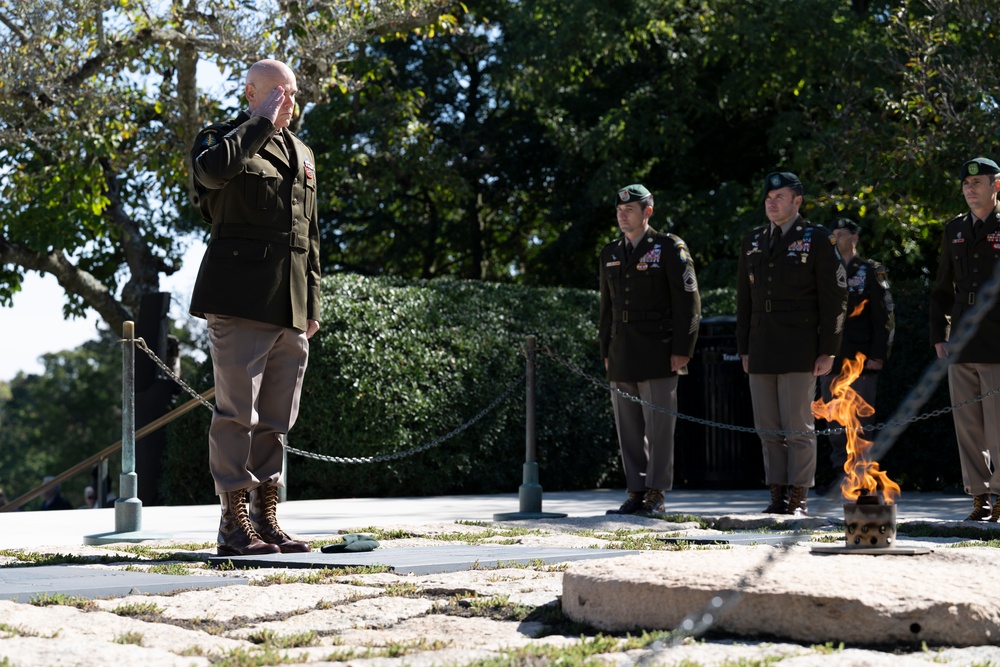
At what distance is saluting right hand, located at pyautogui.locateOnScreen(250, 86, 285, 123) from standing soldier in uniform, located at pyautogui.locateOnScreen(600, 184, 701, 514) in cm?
332

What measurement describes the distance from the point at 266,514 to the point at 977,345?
4.42m

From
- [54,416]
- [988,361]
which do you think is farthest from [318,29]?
[54,416]

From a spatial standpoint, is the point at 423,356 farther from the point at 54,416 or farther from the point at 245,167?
the point at 54,416

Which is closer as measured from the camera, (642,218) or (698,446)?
(642,218)

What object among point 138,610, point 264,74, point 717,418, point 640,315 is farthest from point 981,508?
point 138,610

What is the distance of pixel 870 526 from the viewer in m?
4.78

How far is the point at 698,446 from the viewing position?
13156mm

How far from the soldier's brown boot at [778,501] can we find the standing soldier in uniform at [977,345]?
114 cm

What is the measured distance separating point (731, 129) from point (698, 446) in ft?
34.4

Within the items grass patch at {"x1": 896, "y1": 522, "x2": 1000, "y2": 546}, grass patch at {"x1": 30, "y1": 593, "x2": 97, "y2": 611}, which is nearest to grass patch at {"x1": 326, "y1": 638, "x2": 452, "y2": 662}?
grass patch at {"x1": 30, "y1": 593, "x2": 97, "y2": 611}

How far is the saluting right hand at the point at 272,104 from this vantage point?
601cm

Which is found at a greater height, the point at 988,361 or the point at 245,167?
the point at 245,167

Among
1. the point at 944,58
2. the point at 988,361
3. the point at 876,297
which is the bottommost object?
the point at 988,361

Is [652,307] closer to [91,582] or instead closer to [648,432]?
[648,432]
